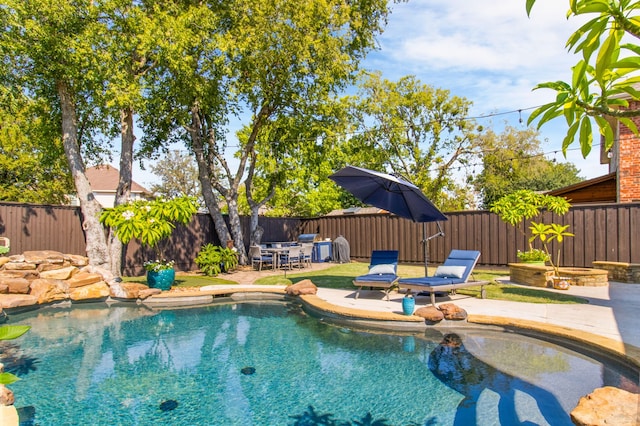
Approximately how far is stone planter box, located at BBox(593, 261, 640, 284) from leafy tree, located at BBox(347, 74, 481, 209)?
54.2 feet

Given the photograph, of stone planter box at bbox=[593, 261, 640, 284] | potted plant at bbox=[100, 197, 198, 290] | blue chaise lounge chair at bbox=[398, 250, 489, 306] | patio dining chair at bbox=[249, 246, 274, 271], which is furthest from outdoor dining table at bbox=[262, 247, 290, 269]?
stone planter box at bbox=[593, 261, 640, 284]

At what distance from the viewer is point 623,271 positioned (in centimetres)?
944

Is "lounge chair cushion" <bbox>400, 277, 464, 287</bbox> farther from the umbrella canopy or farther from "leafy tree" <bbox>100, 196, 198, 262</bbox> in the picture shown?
"leafy tree" <bbox>100, 196, 198, 262</bbox>

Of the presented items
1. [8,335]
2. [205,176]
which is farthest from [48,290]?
[8,335]

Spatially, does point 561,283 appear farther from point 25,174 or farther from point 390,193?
point 25,174

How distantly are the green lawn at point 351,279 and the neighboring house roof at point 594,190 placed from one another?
5.21 m

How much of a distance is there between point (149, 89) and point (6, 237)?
Answer: 506 cm

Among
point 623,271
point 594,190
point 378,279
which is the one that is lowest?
point 623,271

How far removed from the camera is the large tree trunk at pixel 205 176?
1308 cm

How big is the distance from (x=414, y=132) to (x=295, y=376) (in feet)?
80.3

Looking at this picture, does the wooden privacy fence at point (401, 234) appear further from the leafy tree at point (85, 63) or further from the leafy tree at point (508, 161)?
the leafy tree at point (508, 161)

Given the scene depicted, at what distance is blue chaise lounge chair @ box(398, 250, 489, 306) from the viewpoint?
671 cm

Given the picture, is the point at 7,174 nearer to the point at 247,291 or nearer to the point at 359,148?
the point at 247,291

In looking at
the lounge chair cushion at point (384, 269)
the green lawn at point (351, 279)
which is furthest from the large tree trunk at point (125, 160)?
the lounge chair cushion at point (384, 269)
